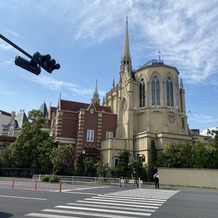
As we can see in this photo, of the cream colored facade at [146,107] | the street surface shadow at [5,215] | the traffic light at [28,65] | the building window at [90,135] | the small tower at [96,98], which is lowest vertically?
the street surface shadow at [5,215]

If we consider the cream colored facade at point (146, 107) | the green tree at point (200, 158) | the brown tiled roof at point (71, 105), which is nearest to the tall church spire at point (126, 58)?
the cream colored facade at point (146, 107)

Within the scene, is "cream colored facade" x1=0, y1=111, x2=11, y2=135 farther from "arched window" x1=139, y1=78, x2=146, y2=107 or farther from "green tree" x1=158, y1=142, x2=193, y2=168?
"green tree" x1=158, y1=142, x2=193, y2=168

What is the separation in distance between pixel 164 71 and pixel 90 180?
25175mm

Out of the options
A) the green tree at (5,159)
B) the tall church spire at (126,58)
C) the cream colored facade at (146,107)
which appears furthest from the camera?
the tall church spire at (126,58)

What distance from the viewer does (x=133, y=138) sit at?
4244 centimetres

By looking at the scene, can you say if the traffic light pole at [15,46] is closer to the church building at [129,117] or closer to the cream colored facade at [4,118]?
the church building at [129,117]

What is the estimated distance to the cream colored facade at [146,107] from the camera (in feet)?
Result: 137

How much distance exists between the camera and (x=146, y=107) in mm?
44656

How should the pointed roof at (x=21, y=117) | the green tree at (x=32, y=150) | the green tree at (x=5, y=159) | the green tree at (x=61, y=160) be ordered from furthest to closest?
the pointed roof at (x=21, y=117) < the green tree at (x=5, y=159) < the green tree at (x=32, y=150) < the green tree at (x=61, y=160)

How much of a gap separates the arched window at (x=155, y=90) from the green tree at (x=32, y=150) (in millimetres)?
19471

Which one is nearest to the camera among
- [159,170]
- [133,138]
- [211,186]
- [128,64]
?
[211,186]

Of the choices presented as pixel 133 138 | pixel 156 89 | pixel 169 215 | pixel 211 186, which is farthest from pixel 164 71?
pixel 169 215

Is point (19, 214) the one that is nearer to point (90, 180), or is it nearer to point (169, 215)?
point (169, 215)

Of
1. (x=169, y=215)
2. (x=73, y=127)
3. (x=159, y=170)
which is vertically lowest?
(x=169, y=215)
